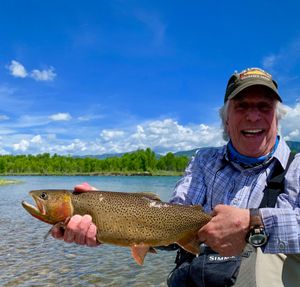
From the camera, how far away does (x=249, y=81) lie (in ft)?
12.4

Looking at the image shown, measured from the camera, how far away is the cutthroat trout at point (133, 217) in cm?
351

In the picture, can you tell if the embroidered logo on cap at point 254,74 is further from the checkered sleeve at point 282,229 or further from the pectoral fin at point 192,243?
the pectoral fin at point 192,243

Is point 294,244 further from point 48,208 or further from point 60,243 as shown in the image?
point 60,243

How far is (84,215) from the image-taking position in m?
3.66

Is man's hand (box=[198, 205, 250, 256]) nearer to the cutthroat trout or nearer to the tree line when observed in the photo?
the cutthroat trout

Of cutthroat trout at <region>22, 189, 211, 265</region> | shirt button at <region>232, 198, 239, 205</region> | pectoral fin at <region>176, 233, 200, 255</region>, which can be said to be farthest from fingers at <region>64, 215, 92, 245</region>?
shirt button at <region>232, 198, 239, 205</region>

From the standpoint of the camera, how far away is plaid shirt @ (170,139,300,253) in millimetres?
3041

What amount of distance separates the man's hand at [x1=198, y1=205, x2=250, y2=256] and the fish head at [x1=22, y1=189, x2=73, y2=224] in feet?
4.61

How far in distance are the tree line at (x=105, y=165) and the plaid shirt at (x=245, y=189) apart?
499 ft

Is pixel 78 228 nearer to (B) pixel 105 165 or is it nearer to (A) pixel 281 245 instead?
(A) pixel 281 245

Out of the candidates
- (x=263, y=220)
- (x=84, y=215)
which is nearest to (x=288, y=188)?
(x=263, y=220)

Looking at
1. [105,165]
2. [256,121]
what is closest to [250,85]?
[256,121]

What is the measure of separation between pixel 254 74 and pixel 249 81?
116mm

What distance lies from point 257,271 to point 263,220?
1.59 ft
